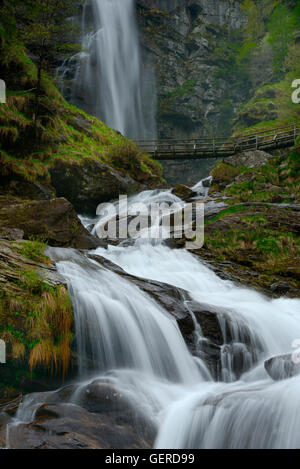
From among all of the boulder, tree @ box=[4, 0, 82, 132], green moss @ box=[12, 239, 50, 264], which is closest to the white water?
green moss @ box=[12, 239, 50, 264]

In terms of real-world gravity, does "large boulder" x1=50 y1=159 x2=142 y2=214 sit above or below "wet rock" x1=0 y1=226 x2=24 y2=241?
above

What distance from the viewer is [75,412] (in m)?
3.71

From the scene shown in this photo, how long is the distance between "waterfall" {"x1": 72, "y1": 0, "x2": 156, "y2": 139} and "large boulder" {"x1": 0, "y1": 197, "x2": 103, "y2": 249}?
2319 centimetres

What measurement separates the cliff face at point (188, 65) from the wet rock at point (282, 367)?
1361 inches

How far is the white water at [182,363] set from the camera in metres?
3.62

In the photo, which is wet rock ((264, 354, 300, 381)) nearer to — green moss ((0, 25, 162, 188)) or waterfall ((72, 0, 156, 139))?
green moss ((0, 25, 162, 188))

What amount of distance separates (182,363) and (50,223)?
526 cm

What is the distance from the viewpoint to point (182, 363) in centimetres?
514

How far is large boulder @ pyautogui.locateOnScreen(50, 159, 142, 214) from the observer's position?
1396cm

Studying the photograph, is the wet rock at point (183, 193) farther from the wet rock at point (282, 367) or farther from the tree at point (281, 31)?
the tree at point (281, 31)

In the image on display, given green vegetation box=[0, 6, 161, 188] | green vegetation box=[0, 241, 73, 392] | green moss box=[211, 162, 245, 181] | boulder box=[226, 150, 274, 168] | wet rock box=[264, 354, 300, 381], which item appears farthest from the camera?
green moss box=[211, 162, 245, 181]

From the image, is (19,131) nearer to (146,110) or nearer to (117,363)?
(117,363)

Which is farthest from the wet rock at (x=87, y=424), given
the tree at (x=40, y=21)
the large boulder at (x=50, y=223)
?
the tree at (x=40, y=21)

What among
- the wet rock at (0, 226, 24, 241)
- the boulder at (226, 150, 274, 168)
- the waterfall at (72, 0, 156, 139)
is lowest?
the wet rock at (0, 226, 24, 241)
